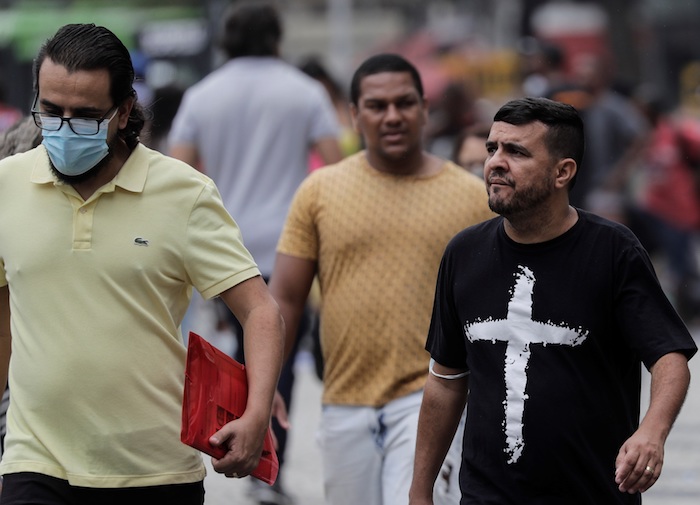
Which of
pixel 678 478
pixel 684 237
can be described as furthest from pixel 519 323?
pixel 684 237

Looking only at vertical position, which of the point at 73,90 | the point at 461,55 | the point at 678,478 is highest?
the point at 73,90

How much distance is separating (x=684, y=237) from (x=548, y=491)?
11.2m

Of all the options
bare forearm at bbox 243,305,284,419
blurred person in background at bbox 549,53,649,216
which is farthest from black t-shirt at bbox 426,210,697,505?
blurred person in background at bbox 549,53,649,216

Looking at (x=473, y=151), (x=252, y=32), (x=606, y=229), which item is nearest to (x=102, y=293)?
(x=606, y=229)

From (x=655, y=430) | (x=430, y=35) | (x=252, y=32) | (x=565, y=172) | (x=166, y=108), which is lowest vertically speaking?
(x=430, y=35)

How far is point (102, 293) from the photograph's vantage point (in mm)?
4027

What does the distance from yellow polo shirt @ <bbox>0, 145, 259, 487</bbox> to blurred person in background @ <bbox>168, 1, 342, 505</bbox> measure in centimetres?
338

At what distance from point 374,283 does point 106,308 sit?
64.6 inches

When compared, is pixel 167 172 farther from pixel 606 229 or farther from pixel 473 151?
pixel 473 151

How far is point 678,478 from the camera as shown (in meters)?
8.48

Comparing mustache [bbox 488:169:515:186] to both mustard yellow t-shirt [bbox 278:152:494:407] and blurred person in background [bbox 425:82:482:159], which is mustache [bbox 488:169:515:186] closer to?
mustard yellow t-shirt [bbox 278:152:494:407]

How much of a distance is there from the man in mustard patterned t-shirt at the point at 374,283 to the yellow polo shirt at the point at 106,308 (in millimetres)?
1422

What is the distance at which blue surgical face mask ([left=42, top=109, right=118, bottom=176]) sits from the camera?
4.00 metres

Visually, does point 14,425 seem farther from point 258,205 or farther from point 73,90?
point 258,205
